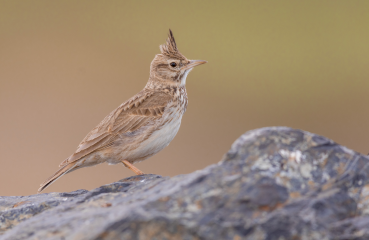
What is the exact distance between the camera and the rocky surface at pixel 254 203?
2.08 meters

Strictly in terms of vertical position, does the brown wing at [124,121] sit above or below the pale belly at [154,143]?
above

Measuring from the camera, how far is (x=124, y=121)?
5527mm

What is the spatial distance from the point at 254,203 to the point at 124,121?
3.59 metres

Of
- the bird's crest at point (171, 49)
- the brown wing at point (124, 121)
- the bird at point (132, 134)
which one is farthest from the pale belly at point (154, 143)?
the bird's crest at point (171, 49)

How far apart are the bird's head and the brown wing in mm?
449

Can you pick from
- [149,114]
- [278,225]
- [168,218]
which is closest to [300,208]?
[278,225]

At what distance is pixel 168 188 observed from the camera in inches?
98.2

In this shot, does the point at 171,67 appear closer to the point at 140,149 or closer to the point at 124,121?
the point at 124,121

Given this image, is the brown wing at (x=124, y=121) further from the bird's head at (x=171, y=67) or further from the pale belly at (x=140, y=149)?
the bird's head at (x=171, y=67)

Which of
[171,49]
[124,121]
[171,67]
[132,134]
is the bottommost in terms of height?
[132,134]

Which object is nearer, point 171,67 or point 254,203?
point 254,203

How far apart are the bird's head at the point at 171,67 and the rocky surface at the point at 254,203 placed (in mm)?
3687

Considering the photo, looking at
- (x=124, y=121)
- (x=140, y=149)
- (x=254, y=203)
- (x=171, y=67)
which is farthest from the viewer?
(x=171, y=67)

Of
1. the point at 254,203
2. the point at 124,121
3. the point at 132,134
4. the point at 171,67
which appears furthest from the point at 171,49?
the point at 254,203
